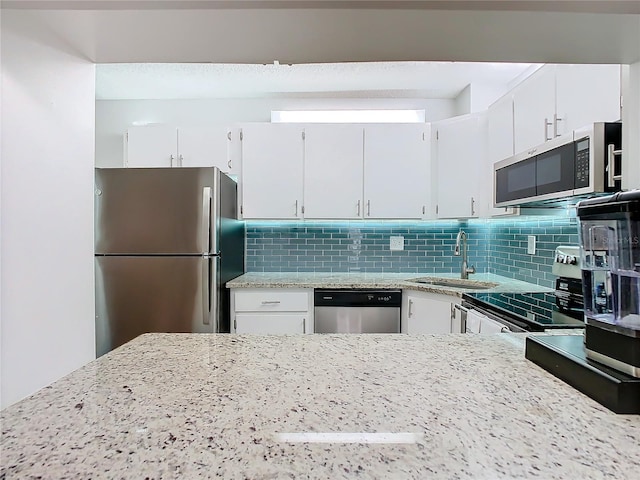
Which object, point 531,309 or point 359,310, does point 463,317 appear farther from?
point 359,310

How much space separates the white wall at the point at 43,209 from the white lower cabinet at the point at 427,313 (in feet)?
6.60

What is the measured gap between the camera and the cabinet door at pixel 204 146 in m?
3.02

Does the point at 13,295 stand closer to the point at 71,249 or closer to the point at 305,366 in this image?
the point at 71,249

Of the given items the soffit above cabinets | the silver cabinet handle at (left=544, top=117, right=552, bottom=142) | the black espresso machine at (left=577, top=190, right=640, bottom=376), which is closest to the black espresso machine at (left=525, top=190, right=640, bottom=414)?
the black espresso machine at (left=577, top=190, right=640, bottom=376)

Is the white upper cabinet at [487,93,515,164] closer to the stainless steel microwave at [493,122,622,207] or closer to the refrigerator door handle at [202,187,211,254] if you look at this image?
the stainless steel microwave at [493,122,622,207]

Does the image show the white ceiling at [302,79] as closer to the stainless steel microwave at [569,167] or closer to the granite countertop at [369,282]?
the stainless steel microwave at [569,167]

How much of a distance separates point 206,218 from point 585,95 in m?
2.10

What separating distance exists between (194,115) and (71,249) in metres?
2.59

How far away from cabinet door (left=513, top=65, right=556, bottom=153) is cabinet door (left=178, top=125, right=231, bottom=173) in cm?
207

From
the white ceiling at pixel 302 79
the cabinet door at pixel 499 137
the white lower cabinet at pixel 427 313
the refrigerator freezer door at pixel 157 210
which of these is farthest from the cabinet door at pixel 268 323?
the white ceiling at pixel 302 79

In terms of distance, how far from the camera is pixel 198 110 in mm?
3434

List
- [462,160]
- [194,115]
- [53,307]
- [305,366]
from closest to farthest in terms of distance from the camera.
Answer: [305,366] < [53,307] < [462,160] < [194,115]

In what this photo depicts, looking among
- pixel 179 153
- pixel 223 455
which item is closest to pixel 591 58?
pixel 223 455

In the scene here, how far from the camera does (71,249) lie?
46.1 inches
